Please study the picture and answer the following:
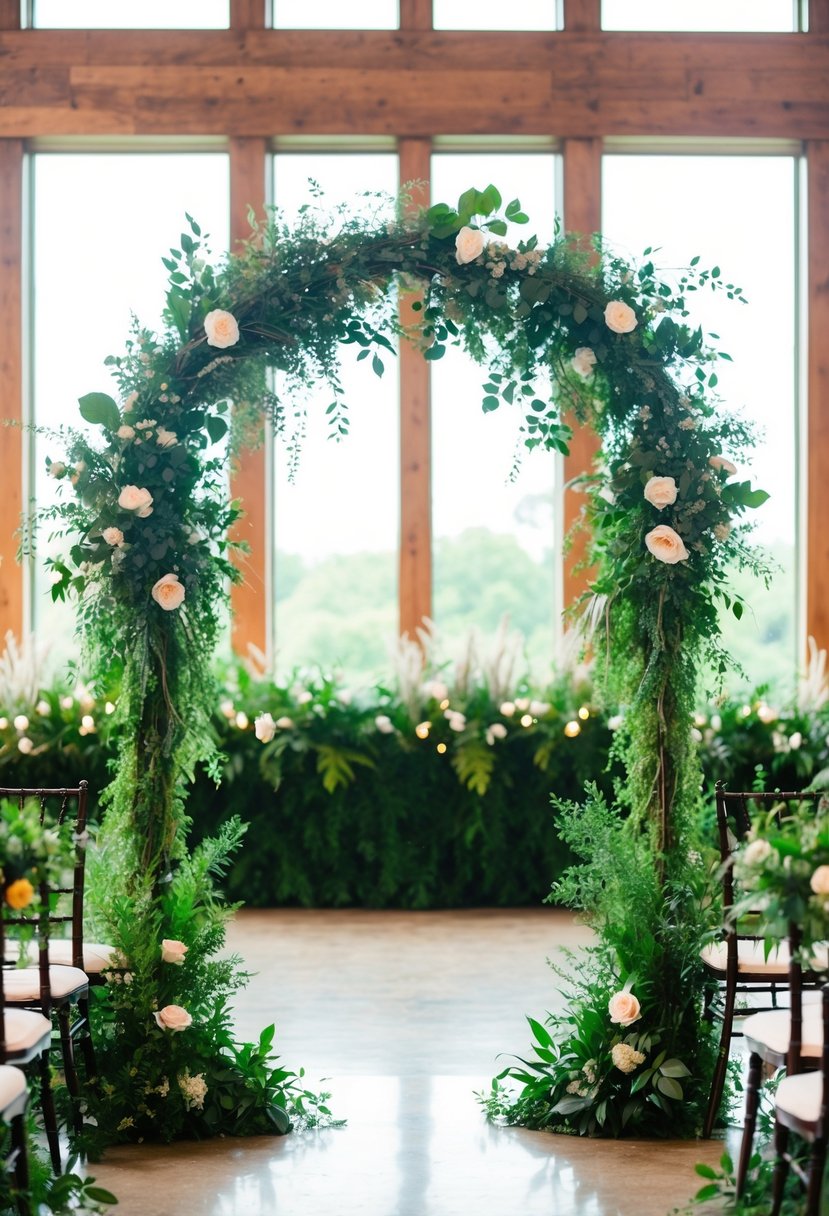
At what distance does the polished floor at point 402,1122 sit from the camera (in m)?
3.10

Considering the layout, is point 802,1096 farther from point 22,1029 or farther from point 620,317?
point 620,317

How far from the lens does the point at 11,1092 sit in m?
2.53

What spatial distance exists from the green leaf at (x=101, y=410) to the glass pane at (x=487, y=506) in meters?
3.86

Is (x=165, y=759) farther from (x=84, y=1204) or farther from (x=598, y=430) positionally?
(x=598, y=430)

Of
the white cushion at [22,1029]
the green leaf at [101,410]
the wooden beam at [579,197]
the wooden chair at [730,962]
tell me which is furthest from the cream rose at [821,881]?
the wooden beam at [579,197]

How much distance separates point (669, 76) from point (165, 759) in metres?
5.34

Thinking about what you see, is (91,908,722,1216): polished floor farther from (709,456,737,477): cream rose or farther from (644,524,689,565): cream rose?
(709,456,737,477): cream rose

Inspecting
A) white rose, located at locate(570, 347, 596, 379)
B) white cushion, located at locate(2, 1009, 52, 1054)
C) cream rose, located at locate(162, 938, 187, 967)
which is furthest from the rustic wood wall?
white cushion, located at locate(2, 1009, 52, 1054)

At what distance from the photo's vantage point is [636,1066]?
3.54 meters

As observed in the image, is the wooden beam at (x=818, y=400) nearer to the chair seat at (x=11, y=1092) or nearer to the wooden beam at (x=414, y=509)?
the wooden beam at (x=414, y=509)

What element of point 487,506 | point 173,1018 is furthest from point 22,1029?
point 487,506

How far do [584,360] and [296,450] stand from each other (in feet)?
2.91

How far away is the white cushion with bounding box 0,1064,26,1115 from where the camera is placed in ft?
8.18

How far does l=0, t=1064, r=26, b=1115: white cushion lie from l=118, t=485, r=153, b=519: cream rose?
5.06ft
